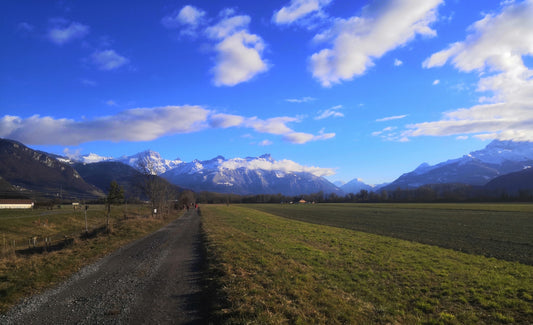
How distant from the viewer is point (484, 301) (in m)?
9.37

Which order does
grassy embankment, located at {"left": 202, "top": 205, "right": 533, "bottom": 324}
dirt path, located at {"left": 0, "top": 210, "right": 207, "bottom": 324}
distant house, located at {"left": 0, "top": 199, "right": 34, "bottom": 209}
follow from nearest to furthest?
dirt path, located at {"left": 0, "top": 210, "right": 207, "bottom": 324} < grassy embankment, located at {"left": 202, "top": 205, "right": 533, "bottom": 324} < distant house, located at {"left": 0, "top": 199, "right": 34, "bottom": 209}

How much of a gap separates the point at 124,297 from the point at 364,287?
339 inches

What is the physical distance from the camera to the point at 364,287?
34.6ft

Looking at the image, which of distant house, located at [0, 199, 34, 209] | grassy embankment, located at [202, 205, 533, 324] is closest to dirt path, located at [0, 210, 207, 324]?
grassy embankment, located at [202, 205, 533, 324]

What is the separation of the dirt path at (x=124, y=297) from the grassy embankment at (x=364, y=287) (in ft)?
3.10

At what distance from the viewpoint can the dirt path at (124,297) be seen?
289 inches

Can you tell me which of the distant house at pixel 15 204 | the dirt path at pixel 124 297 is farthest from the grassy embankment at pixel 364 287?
the distant house at pixel 15 204

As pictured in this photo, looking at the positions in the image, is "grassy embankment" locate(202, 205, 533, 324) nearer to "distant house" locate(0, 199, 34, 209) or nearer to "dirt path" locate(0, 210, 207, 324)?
"dirt path" locate(0, 210, 207, 324)

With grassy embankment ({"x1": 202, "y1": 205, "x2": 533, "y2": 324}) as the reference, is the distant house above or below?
above

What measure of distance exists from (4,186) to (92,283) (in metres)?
177

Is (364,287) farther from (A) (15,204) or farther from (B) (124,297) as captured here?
(A) (15,204)

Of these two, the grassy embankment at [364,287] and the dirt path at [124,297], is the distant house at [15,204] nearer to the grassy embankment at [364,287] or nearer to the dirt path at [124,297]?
the dirt path at [124,297]

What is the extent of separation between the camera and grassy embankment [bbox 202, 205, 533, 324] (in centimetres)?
764

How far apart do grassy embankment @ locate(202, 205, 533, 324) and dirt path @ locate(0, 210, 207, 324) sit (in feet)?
3.10
